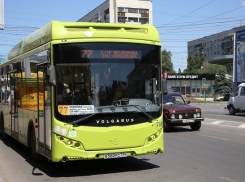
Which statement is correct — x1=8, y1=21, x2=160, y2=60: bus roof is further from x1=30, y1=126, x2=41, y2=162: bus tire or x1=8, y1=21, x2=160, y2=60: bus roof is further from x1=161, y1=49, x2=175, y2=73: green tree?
x1=161, y1=49, x2=175, y2=73: green tree

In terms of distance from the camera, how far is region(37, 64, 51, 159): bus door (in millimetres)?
8773

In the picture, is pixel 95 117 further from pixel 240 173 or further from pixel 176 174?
pixel 240 173

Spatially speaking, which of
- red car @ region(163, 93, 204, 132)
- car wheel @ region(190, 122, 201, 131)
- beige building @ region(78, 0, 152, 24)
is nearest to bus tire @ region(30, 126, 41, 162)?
red car @ region(163, 93, 204, 132)

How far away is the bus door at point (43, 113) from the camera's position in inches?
345

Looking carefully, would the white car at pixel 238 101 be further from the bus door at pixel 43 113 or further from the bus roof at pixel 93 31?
the bus door at pixel 43 113

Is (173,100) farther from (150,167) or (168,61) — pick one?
(168,61)

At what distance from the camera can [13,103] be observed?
13.2 meters

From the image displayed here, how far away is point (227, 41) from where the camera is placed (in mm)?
131625

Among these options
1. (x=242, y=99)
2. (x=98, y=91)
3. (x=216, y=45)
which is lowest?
(x=242, y=99)

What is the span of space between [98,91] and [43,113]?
1.49m

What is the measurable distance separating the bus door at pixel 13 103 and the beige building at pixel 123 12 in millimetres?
90089

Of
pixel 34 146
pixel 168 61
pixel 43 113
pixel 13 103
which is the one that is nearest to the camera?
pixel 43 113

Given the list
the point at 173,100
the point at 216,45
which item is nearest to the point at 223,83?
the point at 216,45

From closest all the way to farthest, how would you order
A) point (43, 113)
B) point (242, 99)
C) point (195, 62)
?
point (43, 113), point (242, 99), point (195, 62)
